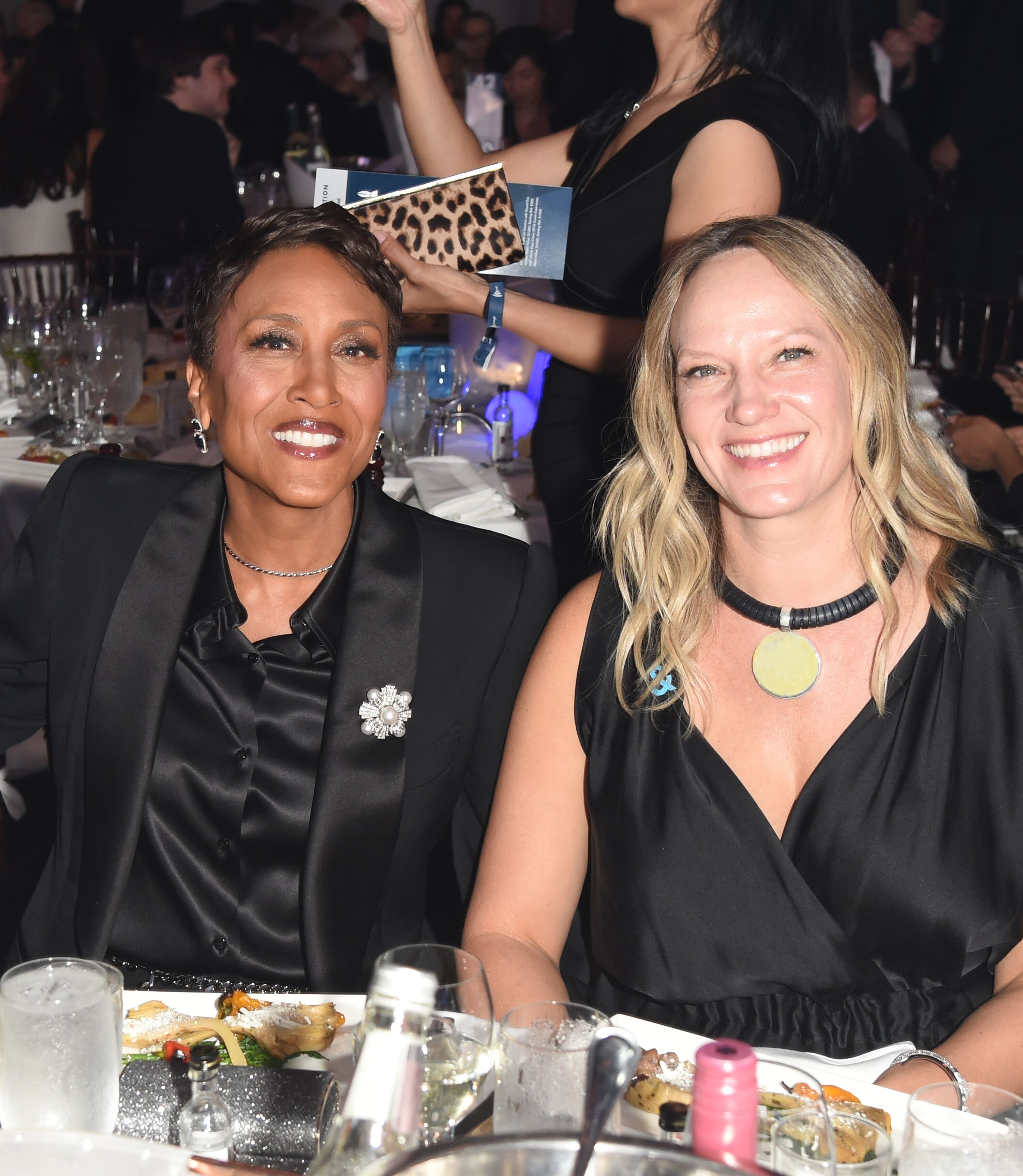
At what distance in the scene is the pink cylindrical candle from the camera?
2.43ft

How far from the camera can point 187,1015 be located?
1.27 meters

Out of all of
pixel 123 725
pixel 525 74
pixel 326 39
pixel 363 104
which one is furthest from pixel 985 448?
pixel 326 39

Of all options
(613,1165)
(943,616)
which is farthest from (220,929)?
(613,1165)

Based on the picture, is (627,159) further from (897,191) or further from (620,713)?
(897,191)

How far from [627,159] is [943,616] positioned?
1.36m

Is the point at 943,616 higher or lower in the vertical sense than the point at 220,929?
higher

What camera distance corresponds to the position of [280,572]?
1.93 meters

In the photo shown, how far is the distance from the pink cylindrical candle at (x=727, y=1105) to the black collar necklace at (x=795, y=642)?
997mm

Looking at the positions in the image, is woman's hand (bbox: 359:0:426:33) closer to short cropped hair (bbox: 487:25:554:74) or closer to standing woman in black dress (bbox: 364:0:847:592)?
standing woman in black dress (bbox: 364:0:847:592)

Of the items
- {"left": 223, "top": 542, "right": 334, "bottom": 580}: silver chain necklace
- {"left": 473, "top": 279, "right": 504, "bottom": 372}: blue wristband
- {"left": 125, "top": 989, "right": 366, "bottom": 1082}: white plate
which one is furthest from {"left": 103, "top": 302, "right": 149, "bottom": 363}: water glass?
{"left": 125, "top": 989, "right": 366, "bottom": 1082}: white plate

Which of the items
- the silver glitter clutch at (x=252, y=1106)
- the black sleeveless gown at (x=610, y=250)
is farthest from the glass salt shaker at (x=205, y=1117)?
the black sleeveless gown at (x=610, y=250)

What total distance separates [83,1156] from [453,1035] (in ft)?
0.95

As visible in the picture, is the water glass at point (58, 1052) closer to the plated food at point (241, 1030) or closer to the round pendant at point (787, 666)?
the plated food at point (241, 1030)

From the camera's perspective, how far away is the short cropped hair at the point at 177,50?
6266 mm
